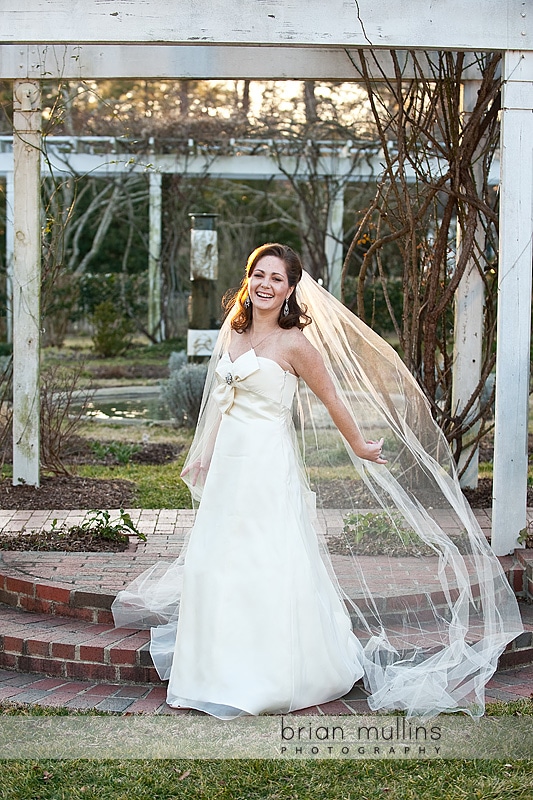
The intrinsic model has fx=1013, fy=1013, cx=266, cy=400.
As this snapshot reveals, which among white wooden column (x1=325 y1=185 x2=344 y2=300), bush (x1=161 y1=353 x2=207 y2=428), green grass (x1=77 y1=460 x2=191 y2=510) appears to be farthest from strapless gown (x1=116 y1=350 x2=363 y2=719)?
white wooden column (x1=325 y1=185 x2=344 y2=300)

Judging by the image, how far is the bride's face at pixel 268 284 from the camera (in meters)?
3.93

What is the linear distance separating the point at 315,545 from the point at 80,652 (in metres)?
1.08

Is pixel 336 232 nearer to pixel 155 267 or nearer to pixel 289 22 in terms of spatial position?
pixel 155 267

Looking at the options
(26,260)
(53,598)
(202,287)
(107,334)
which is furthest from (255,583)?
(107,334)

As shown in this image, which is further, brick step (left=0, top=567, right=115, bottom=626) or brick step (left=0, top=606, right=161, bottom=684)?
brick step (left=0, top=567, right=115, bottom=626)

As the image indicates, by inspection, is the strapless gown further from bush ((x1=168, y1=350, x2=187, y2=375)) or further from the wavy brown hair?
bush ((x1=168, y1=350, x2=187, y2=375))

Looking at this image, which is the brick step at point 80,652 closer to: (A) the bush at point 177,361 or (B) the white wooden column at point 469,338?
(B) the white wooden column at point 469,338

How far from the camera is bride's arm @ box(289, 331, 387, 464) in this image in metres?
3.95

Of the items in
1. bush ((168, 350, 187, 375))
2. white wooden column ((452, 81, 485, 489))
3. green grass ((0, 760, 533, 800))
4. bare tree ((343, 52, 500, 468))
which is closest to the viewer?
green grass ((0, 760, 533, 800))

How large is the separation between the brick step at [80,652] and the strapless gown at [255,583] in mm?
127

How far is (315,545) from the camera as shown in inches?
157

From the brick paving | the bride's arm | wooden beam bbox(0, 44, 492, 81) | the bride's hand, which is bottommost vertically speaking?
the brick paving

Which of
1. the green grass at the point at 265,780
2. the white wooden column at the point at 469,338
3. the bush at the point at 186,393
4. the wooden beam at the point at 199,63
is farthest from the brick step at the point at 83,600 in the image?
the bush at the point at 186,393

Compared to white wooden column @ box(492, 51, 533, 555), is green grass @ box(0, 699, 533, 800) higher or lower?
lower
